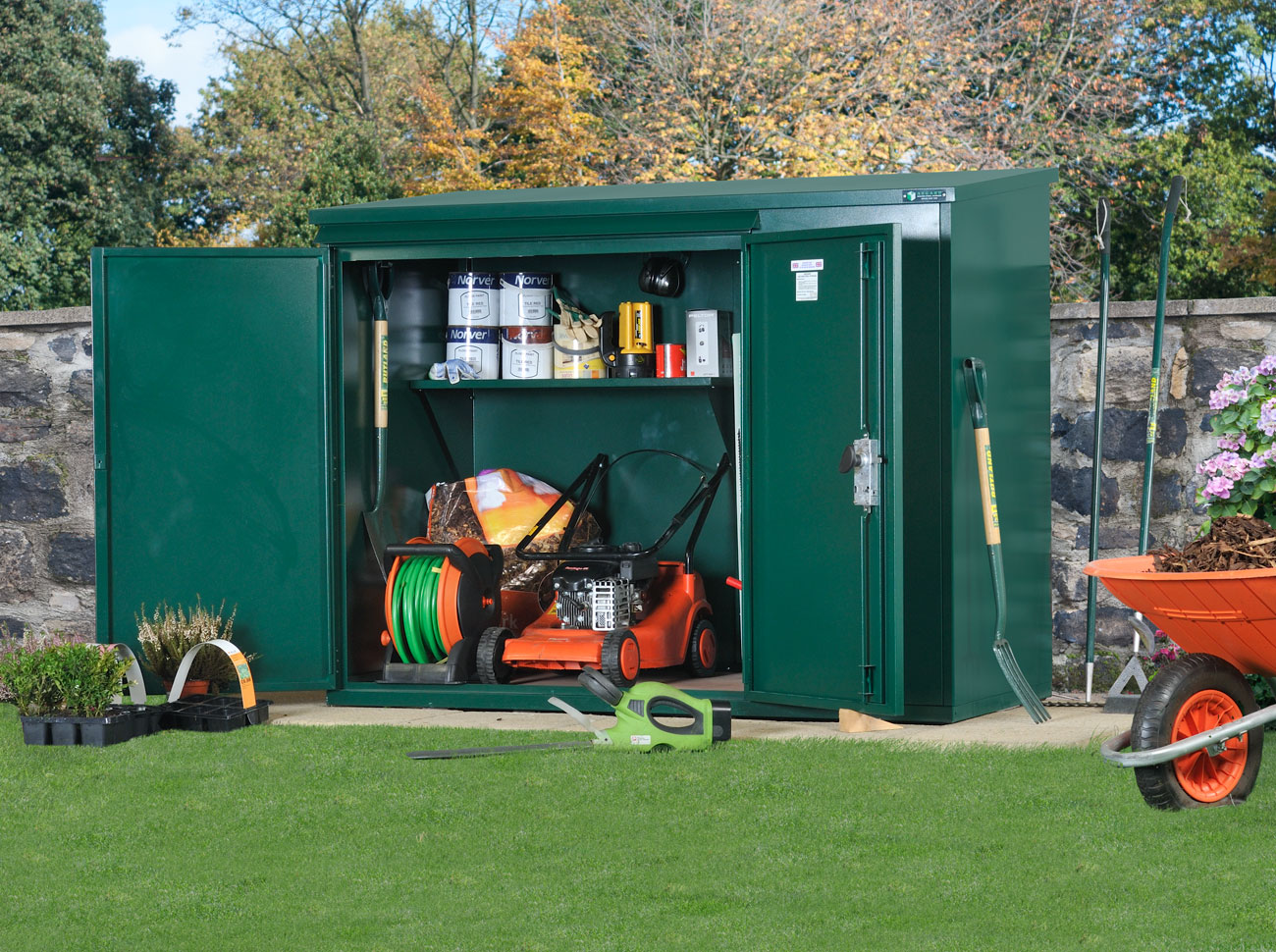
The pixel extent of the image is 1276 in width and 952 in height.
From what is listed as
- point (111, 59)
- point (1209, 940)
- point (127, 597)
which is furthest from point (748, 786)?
point (111, 59)

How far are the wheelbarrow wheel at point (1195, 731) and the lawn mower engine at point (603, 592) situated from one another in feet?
8.03

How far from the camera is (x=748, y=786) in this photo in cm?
447

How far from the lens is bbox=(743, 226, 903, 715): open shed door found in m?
5.31

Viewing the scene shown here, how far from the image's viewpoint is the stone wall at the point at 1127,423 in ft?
19.6

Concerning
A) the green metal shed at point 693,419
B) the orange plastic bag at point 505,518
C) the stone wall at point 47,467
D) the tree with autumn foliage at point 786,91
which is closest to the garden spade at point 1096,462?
the green metal shed at point 693,419

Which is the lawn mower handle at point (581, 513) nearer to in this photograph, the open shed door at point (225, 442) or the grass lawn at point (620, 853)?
the open shed door at point (225, 442)

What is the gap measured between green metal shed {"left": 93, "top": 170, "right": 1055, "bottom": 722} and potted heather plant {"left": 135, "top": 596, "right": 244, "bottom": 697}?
0.08 m

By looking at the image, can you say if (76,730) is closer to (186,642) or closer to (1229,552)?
(186,642)

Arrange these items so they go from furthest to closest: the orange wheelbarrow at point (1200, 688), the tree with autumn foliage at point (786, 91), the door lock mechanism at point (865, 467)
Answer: the tree with autumn foliage at point (786, 91) → the door lock mechanism at point (865, 467) → the orange wheelbarrow at point (1200, 688)

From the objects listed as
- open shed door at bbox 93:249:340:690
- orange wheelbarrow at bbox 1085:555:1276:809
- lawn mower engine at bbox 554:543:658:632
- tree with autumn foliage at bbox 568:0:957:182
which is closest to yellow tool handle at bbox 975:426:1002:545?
orange wheelbarrow at bbox 1085:555:1276:809

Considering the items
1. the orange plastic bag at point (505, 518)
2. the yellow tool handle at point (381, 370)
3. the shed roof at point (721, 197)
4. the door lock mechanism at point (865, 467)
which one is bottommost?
the orange plastic bag at point (505, 518)

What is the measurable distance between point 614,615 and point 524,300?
1.37m

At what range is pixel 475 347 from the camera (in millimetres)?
6422

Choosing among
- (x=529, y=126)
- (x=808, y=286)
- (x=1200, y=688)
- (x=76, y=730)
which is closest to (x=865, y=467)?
(x=808, y=286)
